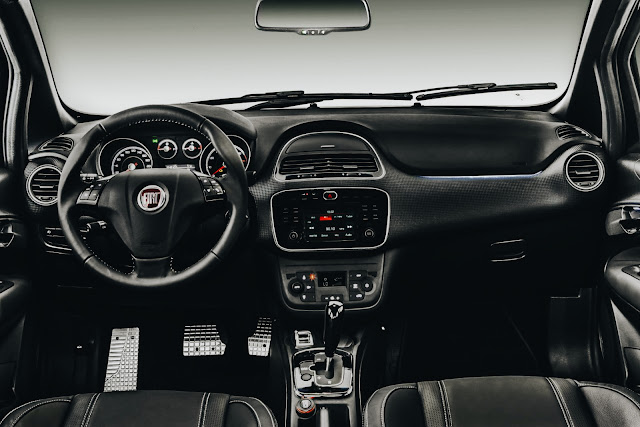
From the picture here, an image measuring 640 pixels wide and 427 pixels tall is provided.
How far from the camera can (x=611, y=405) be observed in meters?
1.67

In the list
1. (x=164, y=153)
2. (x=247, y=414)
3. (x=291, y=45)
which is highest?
(x=291, y=45)

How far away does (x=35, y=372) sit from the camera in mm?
2494

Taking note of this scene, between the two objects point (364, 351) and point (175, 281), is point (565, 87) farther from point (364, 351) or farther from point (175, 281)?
→ point (175, 281)

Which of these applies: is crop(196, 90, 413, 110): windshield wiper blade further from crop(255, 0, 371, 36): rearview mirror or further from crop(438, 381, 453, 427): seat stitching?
crop(438, 381, 453, 427): seat stitching

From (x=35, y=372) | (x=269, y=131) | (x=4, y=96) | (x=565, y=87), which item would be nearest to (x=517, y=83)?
(x=565, y=87)

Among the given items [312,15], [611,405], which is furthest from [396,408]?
[312,15]

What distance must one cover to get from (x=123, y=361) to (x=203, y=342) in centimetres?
39

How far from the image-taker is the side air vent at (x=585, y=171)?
2277 mm

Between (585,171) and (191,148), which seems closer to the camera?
(191,148)

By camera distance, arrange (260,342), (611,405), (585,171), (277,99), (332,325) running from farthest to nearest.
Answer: (260,342), (277,99), (585,171), (332,325), (611,405)

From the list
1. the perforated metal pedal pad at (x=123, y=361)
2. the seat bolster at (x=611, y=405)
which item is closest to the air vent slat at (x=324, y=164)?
the seat bolster at (x=611, y=405)

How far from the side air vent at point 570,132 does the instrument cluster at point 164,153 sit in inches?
50.2

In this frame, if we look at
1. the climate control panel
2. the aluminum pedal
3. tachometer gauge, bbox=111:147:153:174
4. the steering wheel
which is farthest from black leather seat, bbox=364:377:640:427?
tachometer gauge, bbox=111:147:153:174

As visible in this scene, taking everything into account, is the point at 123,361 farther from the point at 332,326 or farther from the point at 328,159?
the point at 328,159
